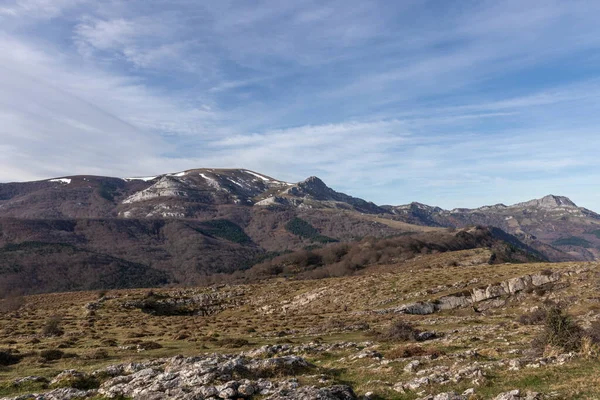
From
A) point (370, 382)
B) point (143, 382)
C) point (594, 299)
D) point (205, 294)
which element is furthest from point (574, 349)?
point (205, 294)

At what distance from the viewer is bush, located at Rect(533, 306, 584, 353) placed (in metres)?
21.0

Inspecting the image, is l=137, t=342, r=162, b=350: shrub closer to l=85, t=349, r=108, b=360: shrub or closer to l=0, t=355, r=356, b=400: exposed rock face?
l=85, t=349, r=108, b=360: shrub

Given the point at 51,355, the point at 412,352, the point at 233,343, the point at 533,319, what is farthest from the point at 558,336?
the point at 51,355

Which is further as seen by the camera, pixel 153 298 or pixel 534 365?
pixel 153 298

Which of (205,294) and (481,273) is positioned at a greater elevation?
(481,273)

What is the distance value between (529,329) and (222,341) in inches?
1047

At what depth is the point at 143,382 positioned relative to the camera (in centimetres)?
1728

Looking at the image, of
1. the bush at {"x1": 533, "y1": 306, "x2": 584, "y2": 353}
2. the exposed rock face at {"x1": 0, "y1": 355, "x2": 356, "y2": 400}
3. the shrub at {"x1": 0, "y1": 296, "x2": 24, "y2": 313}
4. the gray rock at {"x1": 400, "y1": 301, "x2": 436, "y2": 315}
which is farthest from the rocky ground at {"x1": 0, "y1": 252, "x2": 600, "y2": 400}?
the shrub at {"x1": 0, "y1": 296, "x2": 24, "y2": 313}

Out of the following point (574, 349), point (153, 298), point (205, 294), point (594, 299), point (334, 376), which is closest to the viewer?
point (334, 376)

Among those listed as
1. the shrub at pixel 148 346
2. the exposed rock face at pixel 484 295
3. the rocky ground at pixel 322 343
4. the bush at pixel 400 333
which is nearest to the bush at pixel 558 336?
the rocky ground at pixel 322 343

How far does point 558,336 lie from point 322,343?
16.4 m

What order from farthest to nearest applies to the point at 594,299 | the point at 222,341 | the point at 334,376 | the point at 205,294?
the point at 205,294 < the point at 594,299 < the point at 222,341 < the point at 334,376

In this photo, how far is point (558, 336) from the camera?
21.5 metres

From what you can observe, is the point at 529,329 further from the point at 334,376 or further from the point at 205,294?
the point at 205,294
